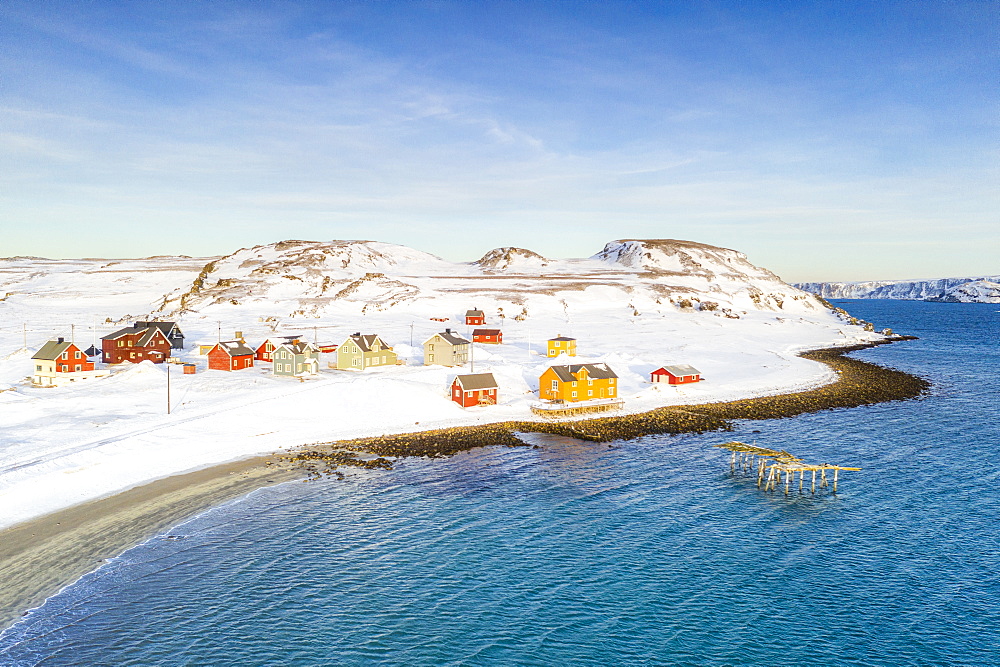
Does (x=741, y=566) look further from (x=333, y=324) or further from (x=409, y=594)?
(x=333, y=324)

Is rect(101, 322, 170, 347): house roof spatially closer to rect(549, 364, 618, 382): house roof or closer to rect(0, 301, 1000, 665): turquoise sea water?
rect(0, 301, 1000, 665): turquoise sea water

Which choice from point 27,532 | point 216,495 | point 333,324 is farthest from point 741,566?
point 333,324

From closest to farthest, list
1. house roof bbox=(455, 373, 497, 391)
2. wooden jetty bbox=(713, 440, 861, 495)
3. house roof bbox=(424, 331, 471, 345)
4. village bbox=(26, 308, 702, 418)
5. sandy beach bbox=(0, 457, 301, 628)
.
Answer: sandy beach bbox=(0, 457, 301, 628) → wooden jetty bbox=(713, 440, 861, 495) → house roof bbox=(455, 373, 497, 391) → village bbox=(26, 308, 702, 418) → house roof bbox=(424, 331, 471, 345)

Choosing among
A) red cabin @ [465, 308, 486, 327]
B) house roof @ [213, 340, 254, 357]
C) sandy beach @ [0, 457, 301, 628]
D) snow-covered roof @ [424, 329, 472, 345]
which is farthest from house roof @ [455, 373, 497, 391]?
red cabin @ [465, 308, 486, 327]

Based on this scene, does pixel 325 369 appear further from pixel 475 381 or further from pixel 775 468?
pixel 775 468

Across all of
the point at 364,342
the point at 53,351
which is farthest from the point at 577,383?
the point at 53,351

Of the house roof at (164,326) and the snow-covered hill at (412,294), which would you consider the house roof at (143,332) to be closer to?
the house roof at (164,326)
